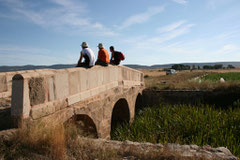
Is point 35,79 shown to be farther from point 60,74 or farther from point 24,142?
point 24,142

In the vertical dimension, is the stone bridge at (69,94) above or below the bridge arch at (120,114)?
above

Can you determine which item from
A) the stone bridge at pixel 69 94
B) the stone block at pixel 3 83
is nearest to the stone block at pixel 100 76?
the stone bridge at pixel 69 94

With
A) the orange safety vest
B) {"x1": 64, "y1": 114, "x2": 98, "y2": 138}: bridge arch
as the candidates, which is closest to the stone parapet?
the orange safety vest

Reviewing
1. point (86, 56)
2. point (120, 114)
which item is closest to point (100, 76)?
point (86, 56)

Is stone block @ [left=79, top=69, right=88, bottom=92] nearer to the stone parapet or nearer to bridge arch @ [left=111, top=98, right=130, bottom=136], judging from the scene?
the stone parapet

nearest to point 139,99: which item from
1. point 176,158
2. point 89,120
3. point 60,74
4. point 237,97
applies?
point 237,97

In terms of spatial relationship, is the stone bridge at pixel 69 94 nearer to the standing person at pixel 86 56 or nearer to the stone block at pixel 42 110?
the stone block at pixel 42 110

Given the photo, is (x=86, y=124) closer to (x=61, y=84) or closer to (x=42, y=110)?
(x=61, y=84)

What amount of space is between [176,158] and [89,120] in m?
3.10

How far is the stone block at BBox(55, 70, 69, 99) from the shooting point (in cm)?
402

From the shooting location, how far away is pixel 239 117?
294 inches

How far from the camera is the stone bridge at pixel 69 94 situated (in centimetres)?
319

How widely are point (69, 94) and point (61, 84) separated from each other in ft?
1.26

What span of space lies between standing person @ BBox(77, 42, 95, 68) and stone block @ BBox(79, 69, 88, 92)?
1.58 ft
